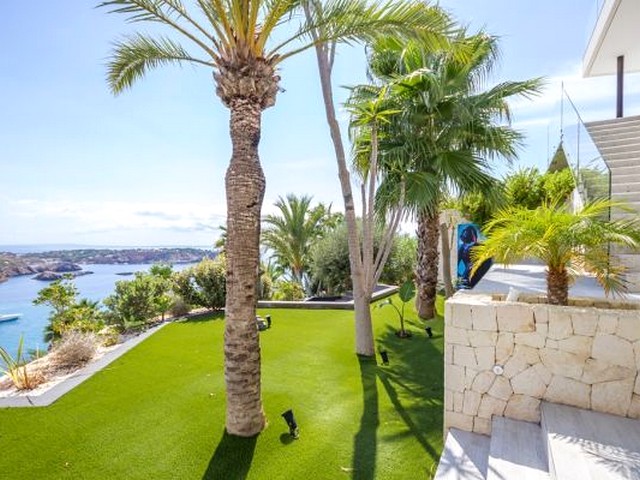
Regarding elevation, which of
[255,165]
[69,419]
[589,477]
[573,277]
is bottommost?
[69,419]

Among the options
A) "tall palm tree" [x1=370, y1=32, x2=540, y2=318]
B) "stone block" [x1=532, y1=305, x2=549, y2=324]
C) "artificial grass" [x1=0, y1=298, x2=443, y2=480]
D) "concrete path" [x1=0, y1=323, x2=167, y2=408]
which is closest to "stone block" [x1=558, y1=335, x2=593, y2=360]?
"stone block" [x1=532, y1=305, x2=549, y2=324]

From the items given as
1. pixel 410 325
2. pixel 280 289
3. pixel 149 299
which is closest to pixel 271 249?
pixel 280 289

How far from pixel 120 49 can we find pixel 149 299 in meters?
7.75

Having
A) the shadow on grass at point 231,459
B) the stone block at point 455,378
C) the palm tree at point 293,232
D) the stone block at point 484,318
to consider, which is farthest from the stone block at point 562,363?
the palm tree at point 293,232

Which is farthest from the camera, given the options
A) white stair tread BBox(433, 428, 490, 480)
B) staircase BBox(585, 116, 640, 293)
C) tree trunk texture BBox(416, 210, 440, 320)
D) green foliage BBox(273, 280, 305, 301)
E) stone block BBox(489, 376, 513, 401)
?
green foliage BBox(273, 280, 305, 301)

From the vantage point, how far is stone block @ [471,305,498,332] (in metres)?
3.98

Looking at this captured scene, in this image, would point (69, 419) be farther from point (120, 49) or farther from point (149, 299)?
point (149, 299)

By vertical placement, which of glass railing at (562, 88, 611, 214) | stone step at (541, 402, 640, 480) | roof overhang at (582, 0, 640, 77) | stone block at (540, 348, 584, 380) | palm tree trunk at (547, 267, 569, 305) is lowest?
stone step at (541, 402, 640, 480)

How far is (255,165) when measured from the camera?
172 inches

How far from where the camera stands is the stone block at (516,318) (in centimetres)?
385

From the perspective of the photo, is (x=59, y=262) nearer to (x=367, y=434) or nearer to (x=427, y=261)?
(x=427, y=261)

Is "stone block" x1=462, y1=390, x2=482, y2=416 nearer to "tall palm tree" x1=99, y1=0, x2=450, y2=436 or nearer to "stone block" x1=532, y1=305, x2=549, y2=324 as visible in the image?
"stone block" x1=532, y1=305, x2=549, y2=324

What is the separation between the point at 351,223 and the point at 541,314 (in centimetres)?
406

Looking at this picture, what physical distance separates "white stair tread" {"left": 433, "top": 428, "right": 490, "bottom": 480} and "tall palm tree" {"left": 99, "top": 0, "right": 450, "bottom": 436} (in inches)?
89.9
